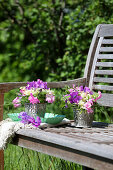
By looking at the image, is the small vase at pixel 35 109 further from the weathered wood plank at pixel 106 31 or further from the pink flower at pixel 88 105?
the weathered wood plank at pixel 106 31

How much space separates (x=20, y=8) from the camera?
388cm

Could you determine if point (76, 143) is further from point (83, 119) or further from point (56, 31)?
point (56, 31)

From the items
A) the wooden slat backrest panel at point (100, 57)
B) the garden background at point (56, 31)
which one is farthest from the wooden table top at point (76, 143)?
the garden background at point (56, 31)

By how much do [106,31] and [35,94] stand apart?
743 millimetres

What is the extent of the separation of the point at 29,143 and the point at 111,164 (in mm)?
486

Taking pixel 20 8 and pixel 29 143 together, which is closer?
pixel 29 143

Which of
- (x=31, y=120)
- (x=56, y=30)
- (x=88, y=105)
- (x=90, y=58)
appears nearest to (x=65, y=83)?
(x=90, y=58)

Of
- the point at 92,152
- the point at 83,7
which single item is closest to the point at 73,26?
the point at 83,7

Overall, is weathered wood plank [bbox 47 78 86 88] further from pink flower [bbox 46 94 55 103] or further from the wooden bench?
pink flower [bbox 46 94 55 103]

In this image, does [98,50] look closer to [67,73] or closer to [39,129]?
[39,129]

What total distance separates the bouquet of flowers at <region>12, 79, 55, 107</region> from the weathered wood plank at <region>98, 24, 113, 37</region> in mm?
616

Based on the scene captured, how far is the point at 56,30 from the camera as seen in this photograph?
361cm

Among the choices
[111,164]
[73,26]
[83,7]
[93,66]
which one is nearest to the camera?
[111,164]

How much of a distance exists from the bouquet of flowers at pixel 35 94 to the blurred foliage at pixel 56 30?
1.45 m
